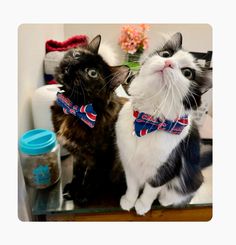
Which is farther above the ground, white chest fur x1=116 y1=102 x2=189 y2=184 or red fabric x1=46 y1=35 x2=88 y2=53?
red fabric x1=46 y1=35 x2=88 y2=53

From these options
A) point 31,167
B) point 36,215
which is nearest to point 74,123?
point 31,167

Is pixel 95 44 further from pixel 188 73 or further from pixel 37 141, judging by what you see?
pixel 37 141

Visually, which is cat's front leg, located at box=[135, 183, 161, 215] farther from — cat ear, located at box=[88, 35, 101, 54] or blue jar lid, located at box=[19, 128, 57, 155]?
cat ear, located at box=[88, 35, 101, 54]

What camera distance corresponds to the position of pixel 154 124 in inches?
29.9

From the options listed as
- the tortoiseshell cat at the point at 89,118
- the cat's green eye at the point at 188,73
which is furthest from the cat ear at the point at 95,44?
the cat's green eye at the point at 188,73

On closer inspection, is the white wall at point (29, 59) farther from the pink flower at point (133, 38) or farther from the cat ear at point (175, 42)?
the cat ear at point (175, 42)

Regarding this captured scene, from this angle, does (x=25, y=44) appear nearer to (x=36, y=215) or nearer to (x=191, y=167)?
(x=36, y=215)

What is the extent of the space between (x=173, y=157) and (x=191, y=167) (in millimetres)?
176

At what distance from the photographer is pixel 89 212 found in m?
0.96

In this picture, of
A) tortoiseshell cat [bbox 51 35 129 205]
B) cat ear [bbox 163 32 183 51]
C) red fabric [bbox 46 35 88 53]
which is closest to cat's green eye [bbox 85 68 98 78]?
tortoiseshell cat [bbox 51 35 129 205]

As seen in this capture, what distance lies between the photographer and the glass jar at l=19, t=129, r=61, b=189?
91 centimetres

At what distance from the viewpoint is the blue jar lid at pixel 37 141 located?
2.96 ft

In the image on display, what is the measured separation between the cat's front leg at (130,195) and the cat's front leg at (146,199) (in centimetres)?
2

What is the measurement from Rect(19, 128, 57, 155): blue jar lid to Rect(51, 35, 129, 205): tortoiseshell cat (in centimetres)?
5
